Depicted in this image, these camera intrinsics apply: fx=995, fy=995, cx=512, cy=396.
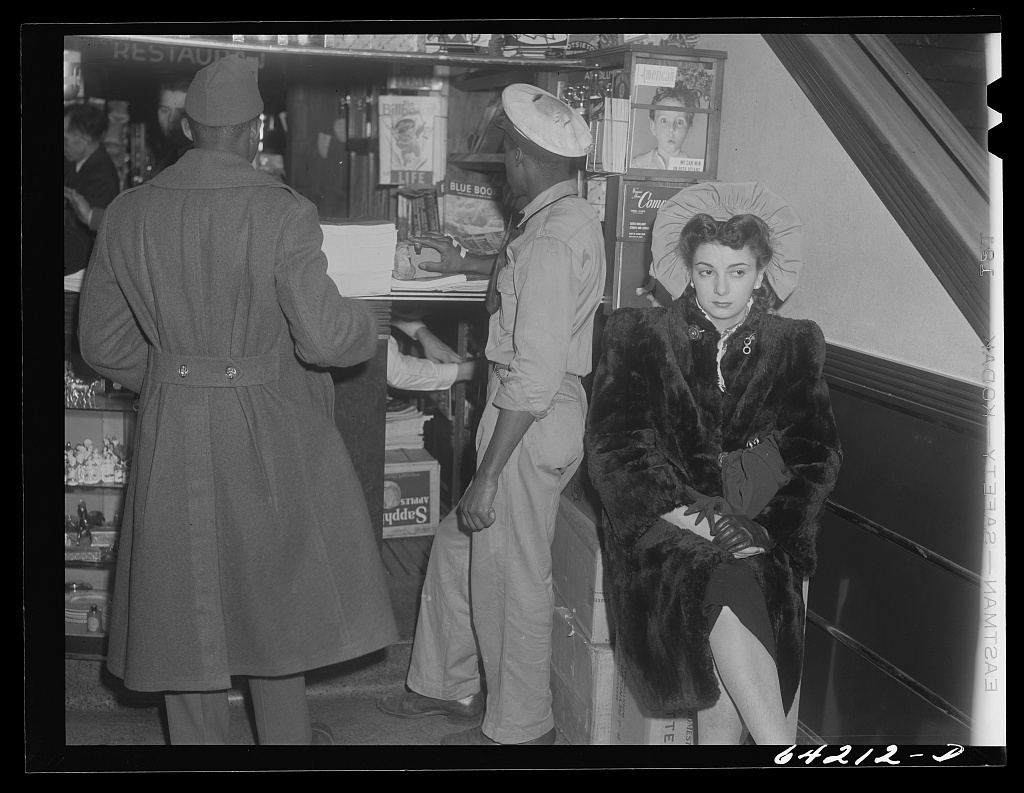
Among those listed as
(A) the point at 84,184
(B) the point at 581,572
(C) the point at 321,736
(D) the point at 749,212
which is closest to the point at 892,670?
(B) the point at 581,572

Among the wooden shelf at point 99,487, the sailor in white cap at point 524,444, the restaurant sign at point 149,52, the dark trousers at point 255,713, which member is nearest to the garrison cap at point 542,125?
the sailor in white cap at point 524,444

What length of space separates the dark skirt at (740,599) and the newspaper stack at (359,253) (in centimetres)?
142

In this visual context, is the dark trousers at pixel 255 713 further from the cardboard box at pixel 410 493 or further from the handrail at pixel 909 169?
the handrail at pixel 909 169

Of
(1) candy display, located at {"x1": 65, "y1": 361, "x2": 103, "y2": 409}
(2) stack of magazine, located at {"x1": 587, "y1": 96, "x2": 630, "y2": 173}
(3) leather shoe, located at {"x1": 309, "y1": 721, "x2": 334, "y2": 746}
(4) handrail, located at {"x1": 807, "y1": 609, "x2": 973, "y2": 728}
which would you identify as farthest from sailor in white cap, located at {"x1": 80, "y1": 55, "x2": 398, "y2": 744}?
(4) handrail, located at {"x1": 807, "y1": 609, "x2": 973, "y2": 728}

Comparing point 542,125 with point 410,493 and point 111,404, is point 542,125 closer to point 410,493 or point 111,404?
point 410,493

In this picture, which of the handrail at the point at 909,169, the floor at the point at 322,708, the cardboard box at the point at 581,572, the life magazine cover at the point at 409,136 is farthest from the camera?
the life magazine cover at the point at 409,136

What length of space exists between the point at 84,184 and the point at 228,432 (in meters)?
1.51

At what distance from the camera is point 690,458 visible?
291 centimetres

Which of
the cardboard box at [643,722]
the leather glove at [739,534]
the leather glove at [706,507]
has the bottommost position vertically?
the cardboard box at [643,722]

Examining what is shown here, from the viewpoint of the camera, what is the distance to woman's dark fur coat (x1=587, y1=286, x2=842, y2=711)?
2836 millimetres

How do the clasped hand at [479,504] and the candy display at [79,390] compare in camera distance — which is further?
the candy display at [79,390]

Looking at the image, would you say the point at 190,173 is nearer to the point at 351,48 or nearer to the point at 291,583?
the point at 351,48

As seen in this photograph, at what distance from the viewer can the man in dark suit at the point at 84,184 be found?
334 cm
